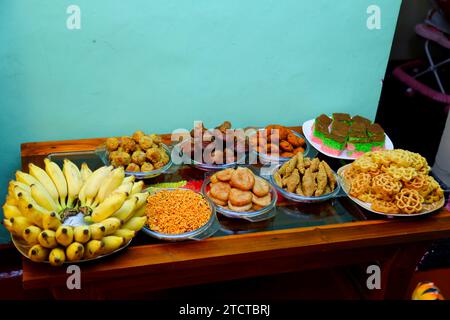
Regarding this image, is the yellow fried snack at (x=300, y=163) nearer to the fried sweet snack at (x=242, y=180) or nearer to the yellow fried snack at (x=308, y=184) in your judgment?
the yellow fried snack at (x=308, y=184)

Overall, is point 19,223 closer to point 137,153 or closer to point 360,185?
point 137,153

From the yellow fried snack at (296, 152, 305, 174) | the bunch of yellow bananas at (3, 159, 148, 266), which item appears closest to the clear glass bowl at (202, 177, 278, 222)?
the yellow fried snack at (296, 152, 305, 174)

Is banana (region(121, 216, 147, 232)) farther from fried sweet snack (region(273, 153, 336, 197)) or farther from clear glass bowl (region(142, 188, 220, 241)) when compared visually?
fried sweet snack (region(273, 153, 336, 197))

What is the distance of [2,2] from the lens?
6.15ft

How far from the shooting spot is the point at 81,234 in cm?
146

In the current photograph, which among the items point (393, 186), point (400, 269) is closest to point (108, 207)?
point (393, 186)

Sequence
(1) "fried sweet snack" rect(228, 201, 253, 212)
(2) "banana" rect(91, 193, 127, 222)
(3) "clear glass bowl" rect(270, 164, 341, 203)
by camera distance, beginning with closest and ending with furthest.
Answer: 1. (2) "banana" rect(91, 193, 127, 222)
2. (1) "fried sweet snack" rect(228, 201, 253, 212)
3. (3) "clear glass bowl" rect(270, 164, 341, 203)

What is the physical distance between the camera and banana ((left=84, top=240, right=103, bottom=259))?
4.84 ft

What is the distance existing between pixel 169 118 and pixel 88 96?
0.42 metres

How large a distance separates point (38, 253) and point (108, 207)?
0.86 ft

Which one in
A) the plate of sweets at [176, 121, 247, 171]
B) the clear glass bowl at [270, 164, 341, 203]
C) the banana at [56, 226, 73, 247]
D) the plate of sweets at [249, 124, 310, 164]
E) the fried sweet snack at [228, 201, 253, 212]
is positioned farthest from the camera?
the plate of sweets at [249, 124, 310, 164]

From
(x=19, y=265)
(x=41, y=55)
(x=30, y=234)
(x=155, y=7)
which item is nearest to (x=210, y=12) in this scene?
(x=155, y=7)

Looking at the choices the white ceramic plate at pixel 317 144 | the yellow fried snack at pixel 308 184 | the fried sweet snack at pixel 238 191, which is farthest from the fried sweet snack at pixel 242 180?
the white ceramic plate at pixel 317 144

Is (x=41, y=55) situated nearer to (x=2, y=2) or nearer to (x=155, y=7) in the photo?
(x=2, y=2)
